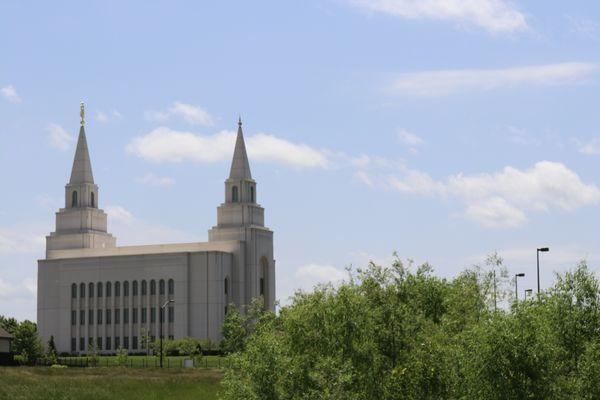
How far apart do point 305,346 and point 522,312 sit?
10.5 metres

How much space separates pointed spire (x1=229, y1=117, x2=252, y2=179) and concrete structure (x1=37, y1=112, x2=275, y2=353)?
0.13 m

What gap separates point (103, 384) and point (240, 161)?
84.8 m

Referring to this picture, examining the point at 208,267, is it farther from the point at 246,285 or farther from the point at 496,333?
the point at 496,333

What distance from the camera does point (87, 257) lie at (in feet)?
498

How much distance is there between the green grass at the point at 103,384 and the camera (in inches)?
2479

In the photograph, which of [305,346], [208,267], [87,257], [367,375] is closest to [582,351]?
[367,375]

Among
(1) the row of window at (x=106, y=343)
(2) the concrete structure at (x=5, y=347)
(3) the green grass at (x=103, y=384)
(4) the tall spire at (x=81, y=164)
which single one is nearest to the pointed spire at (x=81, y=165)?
(4) the tall spire at (x=81, y=164)

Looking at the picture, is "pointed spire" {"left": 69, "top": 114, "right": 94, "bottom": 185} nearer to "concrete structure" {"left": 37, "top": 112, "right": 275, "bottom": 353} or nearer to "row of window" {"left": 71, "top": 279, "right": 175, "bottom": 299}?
"concrete structure" {"left": 37, "top": 112, "right": 275, "bottom": 353}

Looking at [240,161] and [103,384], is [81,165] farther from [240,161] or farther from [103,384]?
[103,384]

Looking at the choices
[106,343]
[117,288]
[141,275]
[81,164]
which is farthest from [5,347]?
[81,164]

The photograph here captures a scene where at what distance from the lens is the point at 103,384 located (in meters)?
67.9

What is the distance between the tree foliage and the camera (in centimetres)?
4209

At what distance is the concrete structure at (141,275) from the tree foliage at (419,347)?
3631 inches

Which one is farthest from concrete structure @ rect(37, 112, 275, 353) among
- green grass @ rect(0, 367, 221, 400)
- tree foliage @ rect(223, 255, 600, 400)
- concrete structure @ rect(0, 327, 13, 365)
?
tree foliage @ rect(223, 255, 600, 400)
